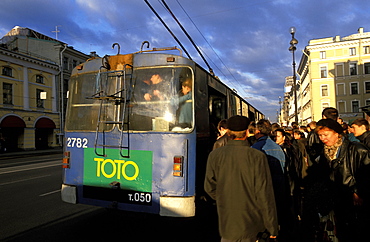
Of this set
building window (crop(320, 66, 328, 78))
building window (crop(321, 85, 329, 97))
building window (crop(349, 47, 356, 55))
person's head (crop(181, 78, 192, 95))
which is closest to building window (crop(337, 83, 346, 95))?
building window (crop(321, 85, 329, 97))

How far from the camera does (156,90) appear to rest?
4.61m

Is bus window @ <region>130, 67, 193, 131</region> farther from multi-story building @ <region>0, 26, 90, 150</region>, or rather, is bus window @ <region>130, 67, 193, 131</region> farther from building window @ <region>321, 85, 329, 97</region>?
building window @ <region>321, 85, 329, 97</region>

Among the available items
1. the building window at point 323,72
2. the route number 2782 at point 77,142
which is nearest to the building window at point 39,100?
the route number 2782 at point 77,142

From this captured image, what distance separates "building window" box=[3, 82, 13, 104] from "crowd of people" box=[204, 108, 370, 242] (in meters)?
29.6

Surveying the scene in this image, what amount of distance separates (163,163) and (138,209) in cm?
85

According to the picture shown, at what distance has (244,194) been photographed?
273 centimetres

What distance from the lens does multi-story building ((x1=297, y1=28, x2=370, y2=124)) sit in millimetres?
50750

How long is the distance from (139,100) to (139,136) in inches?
23.9

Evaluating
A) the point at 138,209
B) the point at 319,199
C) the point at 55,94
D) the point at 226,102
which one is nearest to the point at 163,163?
the point at 138,209

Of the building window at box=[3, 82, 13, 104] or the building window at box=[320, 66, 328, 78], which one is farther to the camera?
the building window at box=[320, 66, 328, 78]

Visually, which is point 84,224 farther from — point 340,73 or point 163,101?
point 340,73

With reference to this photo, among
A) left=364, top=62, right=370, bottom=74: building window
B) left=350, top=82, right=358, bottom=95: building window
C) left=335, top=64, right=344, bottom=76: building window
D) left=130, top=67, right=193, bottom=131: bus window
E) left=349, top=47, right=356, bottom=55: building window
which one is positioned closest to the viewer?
left=130, top=67, right=193, bottom=131: bus window

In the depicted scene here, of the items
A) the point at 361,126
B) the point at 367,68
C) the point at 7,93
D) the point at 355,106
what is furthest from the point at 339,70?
the point at 361,126

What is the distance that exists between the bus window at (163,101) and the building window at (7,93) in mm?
28837
